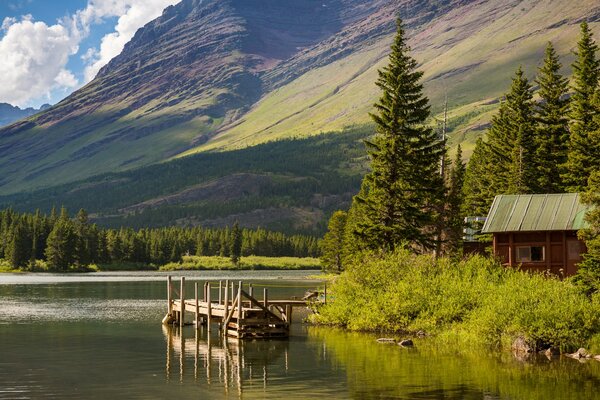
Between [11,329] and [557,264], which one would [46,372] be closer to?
[11,329]

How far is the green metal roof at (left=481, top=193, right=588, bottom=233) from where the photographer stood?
62.5 metres

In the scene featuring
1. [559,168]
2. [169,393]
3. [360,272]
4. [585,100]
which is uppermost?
[585,100]

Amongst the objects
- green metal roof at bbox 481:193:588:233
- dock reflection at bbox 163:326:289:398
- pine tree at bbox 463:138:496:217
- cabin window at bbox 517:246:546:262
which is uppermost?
pine tree at bbox 463:138:496:217

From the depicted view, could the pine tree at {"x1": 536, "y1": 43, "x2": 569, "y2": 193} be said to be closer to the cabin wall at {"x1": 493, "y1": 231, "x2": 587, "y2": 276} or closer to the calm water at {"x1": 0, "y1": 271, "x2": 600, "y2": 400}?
the cabin wall at {"x1": 493, "y1": 231, "x2": 587, "y2": 276}

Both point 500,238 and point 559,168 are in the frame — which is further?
point 559,168

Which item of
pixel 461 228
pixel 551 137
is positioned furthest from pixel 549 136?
pixel 461 228

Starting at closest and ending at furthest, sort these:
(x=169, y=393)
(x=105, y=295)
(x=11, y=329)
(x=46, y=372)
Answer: (x=169, y=393) → (x=46, y=372) → (x=11, y=329) → (x=105, y=295)

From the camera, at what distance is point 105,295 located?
105m

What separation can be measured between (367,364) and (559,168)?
41574 millimetres

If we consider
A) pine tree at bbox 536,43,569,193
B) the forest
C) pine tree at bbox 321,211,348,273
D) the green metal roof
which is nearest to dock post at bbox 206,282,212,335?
the forest

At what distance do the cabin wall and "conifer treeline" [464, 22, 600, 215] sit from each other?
7338 millimetres

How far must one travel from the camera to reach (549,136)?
81.0m

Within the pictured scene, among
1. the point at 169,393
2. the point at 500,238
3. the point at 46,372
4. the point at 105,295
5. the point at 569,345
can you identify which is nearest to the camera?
the point at 169,393

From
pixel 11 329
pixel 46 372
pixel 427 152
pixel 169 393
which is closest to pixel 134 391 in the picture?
pixel 169 393
